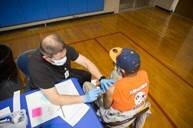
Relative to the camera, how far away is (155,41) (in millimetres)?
3553

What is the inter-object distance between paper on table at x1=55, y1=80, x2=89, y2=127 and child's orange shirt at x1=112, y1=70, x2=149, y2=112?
0.24m

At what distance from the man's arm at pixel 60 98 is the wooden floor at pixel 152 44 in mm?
1160

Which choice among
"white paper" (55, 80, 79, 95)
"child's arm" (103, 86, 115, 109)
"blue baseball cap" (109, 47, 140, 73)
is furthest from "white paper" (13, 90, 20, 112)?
"blue baseball cap" (109, 47, 140, 73)

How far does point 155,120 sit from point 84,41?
77.5 inches

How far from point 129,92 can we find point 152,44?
2479 mm

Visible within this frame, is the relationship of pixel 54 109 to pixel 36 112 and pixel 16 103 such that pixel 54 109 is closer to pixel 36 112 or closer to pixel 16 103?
pixel 36 112

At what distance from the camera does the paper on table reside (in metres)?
1.15

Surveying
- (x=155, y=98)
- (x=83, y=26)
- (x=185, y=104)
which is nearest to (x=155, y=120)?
(x=155, y=98)

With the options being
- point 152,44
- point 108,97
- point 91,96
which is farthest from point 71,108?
point 152,44

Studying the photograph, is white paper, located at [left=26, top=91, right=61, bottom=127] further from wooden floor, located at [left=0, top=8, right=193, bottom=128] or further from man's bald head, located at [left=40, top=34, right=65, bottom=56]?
wooden floor, located at [left=0, top=8, right=193, bottom=128]

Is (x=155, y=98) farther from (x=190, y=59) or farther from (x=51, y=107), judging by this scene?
(x=51, y=107)

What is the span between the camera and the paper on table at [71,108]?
1.15m

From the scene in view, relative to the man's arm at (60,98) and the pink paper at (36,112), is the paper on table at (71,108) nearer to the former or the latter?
the man's arm at (60,98)

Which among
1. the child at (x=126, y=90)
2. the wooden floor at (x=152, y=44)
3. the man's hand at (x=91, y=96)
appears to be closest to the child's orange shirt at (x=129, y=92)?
the child at (x=126, y=90)
